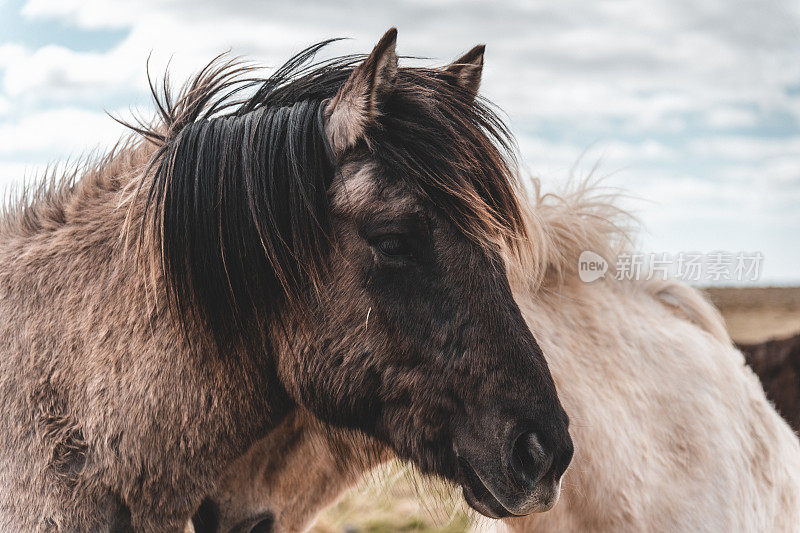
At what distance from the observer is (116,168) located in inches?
102

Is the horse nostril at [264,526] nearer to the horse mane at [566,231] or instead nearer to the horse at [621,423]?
the horse at [621,423]

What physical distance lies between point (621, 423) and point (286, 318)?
4.84 feet

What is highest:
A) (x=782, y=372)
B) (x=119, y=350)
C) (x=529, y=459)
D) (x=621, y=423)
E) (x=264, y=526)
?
(x=119, y=350)

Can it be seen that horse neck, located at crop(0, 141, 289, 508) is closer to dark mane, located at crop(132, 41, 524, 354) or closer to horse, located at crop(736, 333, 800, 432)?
dark mane, located at crop(132, 41, 524, 354)

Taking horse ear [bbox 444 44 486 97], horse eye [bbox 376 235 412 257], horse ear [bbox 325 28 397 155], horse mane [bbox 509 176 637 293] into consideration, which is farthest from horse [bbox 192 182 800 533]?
horse ear [bbox 325 28 397 155]

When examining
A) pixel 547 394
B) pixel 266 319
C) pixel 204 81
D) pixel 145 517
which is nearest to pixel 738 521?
pixel 547 394

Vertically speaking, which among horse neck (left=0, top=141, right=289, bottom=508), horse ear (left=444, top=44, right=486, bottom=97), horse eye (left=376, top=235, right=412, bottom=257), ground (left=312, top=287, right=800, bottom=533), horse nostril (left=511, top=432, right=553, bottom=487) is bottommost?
ground (left=312, top=287, right=800, bottom=533)

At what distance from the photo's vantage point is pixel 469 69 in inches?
98.1

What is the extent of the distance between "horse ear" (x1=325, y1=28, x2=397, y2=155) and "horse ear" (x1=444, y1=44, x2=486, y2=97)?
417 millimetres

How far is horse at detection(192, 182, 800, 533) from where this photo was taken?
2625 millimetres

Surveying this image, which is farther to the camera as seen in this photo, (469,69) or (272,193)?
(469,69)

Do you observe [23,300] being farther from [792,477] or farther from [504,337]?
[792,477]

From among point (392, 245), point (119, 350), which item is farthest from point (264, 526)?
point (392, 245)

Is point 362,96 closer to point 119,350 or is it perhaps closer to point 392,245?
point 392,245
